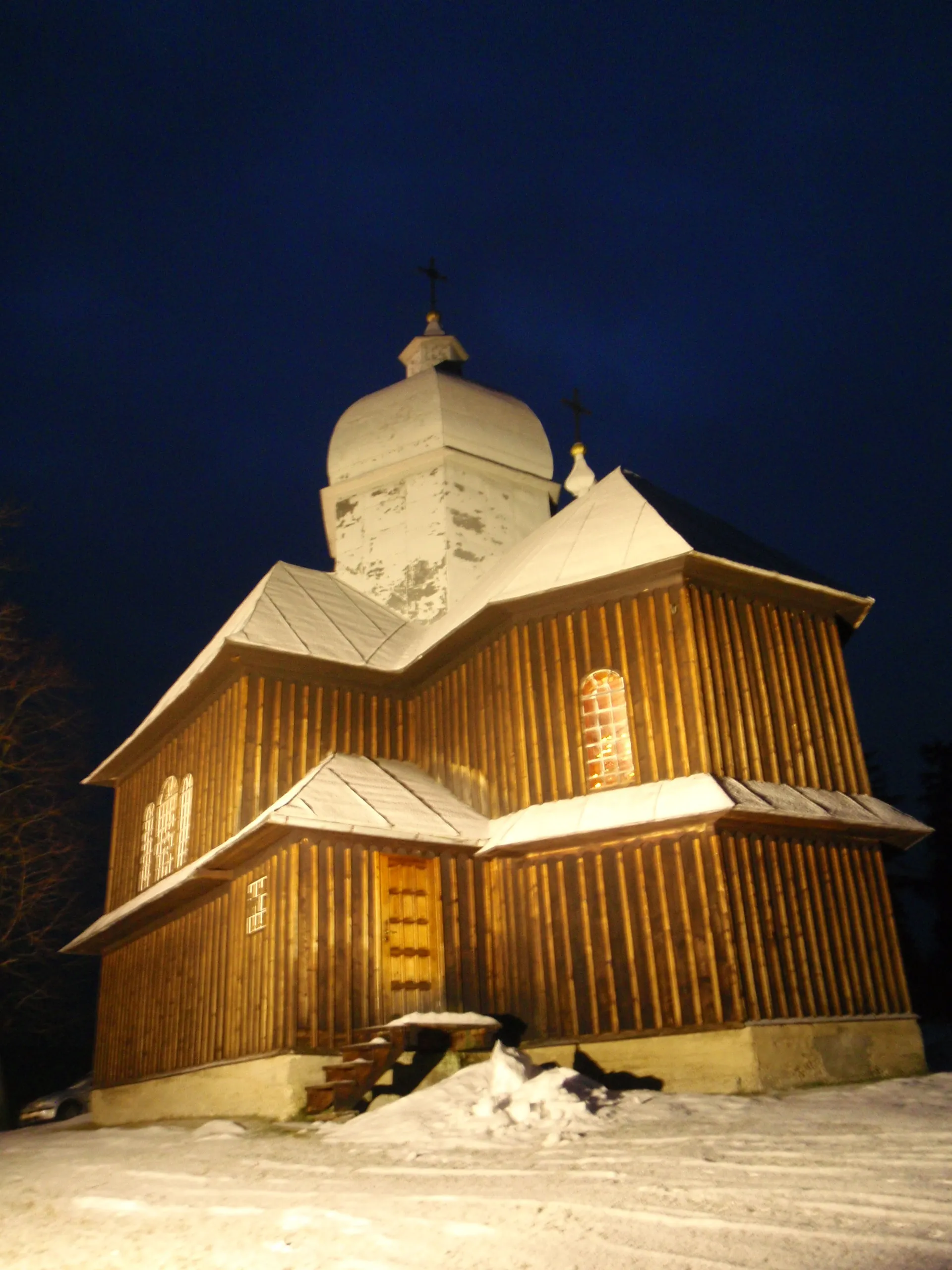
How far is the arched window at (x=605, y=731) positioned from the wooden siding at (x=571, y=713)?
0.12 metres

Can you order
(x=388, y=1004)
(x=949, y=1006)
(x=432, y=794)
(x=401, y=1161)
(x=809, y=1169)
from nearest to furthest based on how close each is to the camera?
(x=809, y=1169) < (x=401, y=1161) < (x=388, y=1004) < (x=432, y=794) < (x=949, y=1006)

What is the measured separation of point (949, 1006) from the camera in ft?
86.1

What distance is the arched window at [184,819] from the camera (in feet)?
52.2

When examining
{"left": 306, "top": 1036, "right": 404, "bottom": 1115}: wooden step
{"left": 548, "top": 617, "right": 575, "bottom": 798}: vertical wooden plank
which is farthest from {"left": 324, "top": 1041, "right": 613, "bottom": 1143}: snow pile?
{"left": 548, "top": 617, "right": 575, "bottom": 798}: vertical wooden plank

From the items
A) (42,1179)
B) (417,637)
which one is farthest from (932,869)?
(42,1179)

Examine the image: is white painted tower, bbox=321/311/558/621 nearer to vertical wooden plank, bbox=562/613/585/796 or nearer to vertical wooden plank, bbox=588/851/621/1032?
vertical wooden plank, bbox=562/613/585/796

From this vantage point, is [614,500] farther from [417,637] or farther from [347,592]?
[347,592]

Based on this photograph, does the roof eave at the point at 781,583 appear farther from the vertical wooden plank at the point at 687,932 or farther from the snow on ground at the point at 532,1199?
the snow on ground at the point at 532,1199

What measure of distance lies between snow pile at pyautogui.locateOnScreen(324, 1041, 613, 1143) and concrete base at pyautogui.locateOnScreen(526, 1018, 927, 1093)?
1.96 metres

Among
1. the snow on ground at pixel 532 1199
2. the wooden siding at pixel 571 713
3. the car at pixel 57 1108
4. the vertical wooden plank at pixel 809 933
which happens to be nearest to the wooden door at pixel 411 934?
the wooden siding at pixel 571 713

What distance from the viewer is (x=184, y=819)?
16.4 meters

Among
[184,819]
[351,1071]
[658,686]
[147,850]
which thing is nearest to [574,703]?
[658,686]

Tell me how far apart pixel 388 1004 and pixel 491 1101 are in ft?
13.1

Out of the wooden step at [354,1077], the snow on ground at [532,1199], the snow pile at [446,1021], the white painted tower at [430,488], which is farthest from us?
the white painted tower at [430,488]
